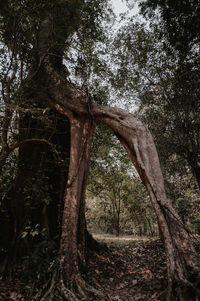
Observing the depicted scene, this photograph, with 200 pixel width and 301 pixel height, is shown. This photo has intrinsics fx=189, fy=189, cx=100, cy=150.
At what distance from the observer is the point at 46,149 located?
6.00 meters

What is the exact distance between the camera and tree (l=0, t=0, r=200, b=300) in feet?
10.9

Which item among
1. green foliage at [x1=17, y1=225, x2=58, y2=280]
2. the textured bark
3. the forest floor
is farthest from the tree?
the forest floor

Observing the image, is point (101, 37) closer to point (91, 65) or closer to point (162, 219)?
point (91, 65)

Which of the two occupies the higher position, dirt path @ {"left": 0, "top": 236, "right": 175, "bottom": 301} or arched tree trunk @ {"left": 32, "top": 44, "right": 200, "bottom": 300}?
arched tree trunk @ {"left": 32, "top": 44, "right": 200, "bottom": 300}

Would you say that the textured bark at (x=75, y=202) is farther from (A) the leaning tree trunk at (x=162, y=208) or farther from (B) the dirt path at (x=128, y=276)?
(A) the leaning tree trunk at (x=162, y=208)

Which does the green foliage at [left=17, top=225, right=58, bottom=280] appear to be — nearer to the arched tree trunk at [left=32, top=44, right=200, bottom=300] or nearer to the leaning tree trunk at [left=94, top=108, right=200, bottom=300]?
the arched tree trunk at [left=32, top=44, right=200, bottom=300]

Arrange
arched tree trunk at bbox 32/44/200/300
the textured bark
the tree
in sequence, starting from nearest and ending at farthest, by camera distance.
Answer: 1. arched tree trunk at bbox 32/44/200/300
2. the tree
3. the textured bark

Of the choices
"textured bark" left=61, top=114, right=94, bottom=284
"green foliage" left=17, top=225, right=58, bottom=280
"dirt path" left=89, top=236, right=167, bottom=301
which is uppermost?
"textured bark" left=61, top=114, right=94, bottom=284

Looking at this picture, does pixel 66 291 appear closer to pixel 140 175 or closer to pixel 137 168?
pixel 140 175

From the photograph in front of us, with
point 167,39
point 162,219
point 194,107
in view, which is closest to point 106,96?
point 167,39

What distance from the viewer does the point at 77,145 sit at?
5.20 meters

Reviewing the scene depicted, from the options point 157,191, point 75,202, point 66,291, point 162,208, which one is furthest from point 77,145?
point 66,291

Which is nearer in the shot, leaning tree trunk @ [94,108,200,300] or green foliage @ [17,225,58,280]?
leaning tree trunk @ [94,108,200,300]

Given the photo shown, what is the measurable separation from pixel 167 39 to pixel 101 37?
248 centimetres
